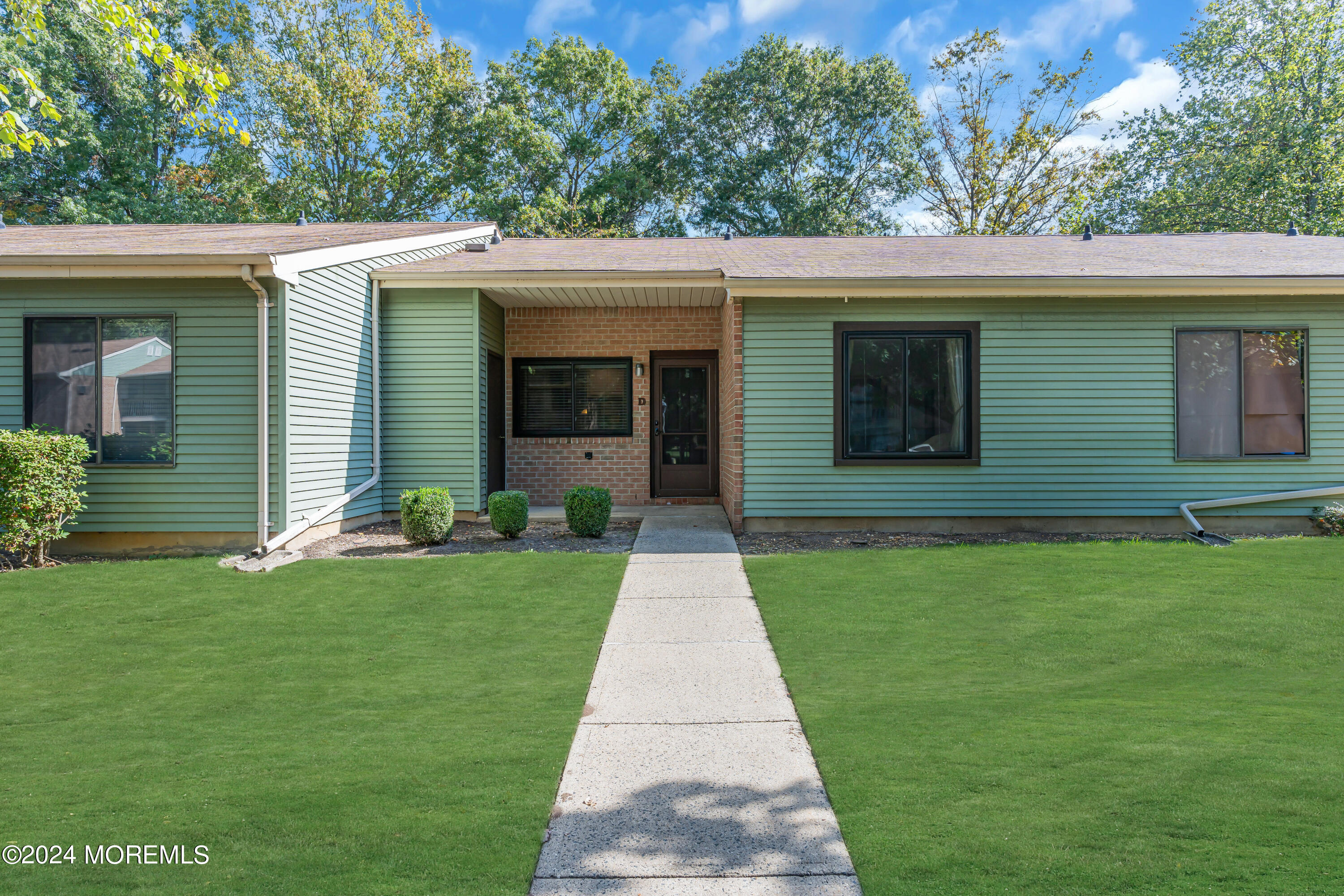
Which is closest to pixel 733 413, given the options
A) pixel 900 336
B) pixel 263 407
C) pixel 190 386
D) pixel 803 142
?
pixel 900 336

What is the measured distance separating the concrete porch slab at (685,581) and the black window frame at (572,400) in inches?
189

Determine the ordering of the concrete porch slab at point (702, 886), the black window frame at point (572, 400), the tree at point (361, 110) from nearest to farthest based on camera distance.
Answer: the concrete porch slab at point (702, 886), the black window frame at point (572, 400), the tree at point (361, 110)

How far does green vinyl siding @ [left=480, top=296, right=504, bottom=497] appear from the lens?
392 inches

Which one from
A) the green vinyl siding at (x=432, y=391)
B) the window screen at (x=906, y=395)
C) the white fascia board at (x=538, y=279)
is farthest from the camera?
the green vinyl siding at (x=432, y=391)

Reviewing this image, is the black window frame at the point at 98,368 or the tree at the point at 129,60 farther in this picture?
the black window frame at the point at 98,368

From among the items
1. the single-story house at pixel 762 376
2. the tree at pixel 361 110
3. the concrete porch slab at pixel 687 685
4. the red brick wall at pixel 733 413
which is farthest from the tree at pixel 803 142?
the concrete porch slab at pixel 687 685

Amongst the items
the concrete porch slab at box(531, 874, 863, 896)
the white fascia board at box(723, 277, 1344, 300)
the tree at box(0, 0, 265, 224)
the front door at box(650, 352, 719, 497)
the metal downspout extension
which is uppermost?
the tree at box(0, 0, 265, 224)

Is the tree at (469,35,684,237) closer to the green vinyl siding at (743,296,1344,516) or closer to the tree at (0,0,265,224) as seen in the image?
the tree at (0,0,265,224)

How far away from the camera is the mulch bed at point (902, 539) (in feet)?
26.8

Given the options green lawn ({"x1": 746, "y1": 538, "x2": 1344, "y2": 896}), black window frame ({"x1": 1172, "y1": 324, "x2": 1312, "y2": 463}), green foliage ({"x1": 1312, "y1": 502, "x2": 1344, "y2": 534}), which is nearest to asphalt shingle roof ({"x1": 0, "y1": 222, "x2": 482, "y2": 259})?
green lawn ({"x1": 746, "y1": 538, "x2": 1344, "y2": 896})

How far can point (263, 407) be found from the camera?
295 inches

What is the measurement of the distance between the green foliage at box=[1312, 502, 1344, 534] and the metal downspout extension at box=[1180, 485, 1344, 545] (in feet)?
0.48

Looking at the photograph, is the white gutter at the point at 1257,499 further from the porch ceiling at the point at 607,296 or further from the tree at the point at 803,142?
the tree at the point at 803,142

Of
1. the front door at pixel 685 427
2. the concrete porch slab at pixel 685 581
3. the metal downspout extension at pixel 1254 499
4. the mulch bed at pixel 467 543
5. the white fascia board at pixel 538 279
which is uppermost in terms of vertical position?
the white fascia board at pixel 538 279
